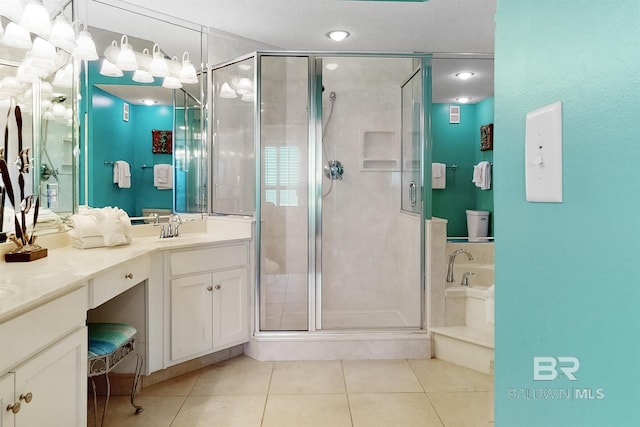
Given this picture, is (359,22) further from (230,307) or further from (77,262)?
(77,262)

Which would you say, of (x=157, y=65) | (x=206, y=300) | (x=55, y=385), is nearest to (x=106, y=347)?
(x=55, y=385)

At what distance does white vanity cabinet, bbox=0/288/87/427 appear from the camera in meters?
1.15

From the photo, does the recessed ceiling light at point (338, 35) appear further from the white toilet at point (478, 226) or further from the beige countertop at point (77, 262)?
the white toilet at point (478, 226)

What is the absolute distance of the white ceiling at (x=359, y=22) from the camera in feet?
8.57

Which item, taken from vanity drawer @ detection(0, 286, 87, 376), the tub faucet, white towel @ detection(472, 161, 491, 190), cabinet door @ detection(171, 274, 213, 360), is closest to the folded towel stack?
cabinet door @ detection(171, 274, 213, 360)

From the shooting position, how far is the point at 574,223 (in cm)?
44

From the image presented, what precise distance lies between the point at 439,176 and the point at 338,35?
166 cm

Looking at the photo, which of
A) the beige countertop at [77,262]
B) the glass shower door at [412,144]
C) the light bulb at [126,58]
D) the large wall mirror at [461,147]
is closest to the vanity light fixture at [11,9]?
the light bulb at [126,58]

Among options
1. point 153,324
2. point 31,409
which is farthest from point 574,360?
point 153,324

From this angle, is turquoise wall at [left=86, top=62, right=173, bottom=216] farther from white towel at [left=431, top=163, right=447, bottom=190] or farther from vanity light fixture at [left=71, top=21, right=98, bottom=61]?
white towel at [left=431, top=163, right=447, bottom=190]

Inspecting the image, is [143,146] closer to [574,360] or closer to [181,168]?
[181,168]

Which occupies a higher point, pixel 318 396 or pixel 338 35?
pixel 338 35

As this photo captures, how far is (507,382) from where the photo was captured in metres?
0.61

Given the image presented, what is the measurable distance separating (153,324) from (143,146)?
1169 mm
